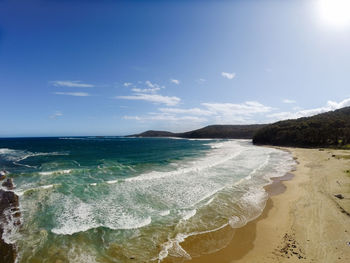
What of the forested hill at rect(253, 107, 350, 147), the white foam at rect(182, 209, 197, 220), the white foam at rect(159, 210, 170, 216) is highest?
the forested hill at rect(253, 107, 350, 147)

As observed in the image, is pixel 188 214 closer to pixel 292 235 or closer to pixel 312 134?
pixel 292 235

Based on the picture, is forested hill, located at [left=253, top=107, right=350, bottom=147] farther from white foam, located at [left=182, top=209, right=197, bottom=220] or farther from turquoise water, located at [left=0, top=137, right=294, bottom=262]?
white foam, located at [left=182, top=209, right=197, bottom=220]

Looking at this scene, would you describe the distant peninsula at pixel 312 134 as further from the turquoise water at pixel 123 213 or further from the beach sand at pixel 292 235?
the turquoise water at pixel 123 213

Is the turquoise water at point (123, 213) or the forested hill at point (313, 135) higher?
the forested hill at point (313, 135)

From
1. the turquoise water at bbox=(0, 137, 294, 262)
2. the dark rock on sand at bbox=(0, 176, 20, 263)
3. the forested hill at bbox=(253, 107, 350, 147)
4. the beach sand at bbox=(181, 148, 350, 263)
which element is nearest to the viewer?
the beach sand at bbox=(181, 148, 350, 263)

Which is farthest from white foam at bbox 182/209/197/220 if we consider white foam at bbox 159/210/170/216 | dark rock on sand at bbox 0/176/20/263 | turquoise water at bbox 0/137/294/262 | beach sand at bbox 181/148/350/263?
dark rock on sand at bbox 0/176/20/263

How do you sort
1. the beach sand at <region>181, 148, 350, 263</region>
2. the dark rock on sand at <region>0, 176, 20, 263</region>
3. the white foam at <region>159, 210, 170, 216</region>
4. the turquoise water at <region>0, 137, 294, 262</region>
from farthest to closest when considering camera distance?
1. the white foam at <region>159, 210, 170, 216</region>
2. the turquoise water at <region>0, 137, 294, 262</region>
3. the dark rock on sand at <region>0, 176, 20, 263</region>
4. the beach sand at <region>181, 148, 350, 263</region>

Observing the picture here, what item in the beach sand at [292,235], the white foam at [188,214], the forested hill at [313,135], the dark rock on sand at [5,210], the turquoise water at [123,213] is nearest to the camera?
the beach sand at [292,235]

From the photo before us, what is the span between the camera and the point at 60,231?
862 cm

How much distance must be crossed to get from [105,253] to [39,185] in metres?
12.7

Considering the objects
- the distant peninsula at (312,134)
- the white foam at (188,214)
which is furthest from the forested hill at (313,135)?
the white foam at (188,214)

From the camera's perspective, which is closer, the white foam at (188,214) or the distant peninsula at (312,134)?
the white foam at (188,214)

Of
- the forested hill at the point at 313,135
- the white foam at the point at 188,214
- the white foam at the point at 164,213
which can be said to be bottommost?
the white foam at the point at 164,213

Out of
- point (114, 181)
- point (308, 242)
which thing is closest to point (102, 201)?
point (114, 181)
